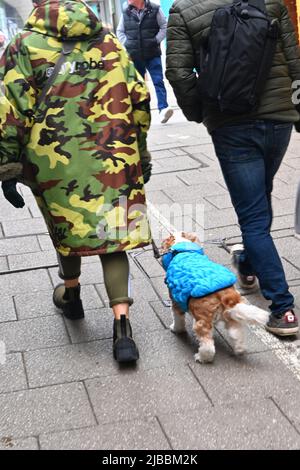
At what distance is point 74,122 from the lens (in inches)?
143

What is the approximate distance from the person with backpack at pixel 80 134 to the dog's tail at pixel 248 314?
54cm

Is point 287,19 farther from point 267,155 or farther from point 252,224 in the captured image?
point 252,224

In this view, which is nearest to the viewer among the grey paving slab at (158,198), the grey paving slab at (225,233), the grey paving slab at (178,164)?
the grey paving slab at (225,233)

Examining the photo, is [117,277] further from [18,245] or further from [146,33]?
[146,33]

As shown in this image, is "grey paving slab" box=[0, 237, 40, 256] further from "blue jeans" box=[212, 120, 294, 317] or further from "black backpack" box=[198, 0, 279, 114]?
"black backpack" box=[198, 0, 279, 114]

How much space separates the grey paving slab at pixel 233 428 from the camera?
297cm

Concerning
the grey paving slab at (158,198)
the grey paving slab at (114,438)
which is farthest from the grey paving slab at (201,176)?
the grey paving slab at (114,438)

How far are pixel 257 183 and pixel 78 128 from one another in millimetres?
989

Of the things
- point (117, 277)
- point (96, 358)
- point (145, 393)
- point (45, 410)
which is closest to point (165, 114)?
point (117, 277)

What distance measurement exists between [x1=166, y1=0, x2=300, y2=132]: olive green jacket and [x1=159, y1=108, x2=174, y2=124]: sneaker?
6869mm

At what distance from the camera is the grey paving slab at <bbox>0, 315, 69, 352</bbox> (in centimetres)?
402

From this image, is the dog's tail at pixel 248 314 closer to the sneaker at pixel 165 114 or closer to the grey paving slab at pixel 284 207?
the grey paving slab at pixel 284 207

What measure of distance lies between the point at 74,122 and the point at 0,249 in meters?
2.25

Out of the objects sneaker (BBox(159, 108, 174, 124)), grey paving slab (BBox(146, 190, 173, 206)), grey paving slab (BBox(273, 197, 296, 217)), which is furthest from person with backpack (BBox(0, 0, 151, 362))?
sneaker (BBox(159, 108, 174, 124))
